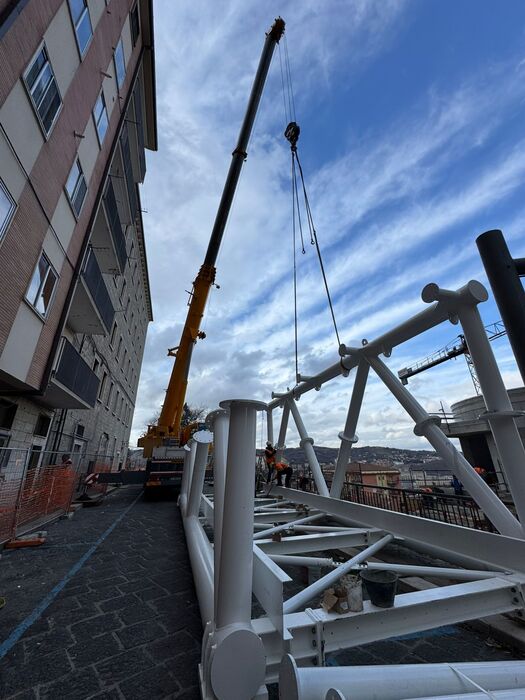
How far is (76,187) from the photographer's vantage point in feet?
31.7

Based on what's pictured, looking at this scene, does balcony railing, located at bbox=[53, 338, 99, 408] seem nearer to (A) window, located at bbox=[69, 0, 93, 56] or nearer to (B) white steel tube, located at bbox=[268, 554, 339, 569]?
(A) window, located at bbox=[69, 0, 93, 56]

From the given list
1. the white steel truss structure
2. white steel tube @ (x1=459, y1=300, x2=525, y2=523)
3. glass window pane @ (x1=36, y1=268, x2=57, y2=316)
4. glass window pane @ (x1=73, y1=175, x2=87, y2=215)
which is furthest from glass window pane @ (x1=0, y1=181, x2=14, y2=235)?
white steel tube @ (x1=459, y1=300, x2=525, y2=523)

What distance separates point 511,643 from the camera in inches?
111

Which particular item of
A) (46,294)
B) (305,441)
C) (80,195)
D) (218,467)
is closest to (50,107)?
(80,195)

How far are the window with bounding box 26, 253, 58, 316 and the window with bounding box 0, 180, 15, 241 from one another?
4.71 feet

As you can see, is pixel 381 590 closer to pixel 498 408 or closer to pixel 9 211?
pixel 498 408

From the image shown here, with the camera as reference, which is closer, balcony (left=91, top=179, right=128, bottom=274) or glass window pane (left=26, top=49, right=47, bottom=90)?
glass window pane (left=26, top=49, right=47, bottom=90)

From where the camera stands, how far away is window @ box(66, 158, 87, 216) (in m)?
9.27

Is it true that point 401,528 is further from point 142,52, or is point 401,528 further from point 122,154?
point 142,52

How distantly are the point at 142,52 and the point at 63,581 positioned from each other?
20.1 metres

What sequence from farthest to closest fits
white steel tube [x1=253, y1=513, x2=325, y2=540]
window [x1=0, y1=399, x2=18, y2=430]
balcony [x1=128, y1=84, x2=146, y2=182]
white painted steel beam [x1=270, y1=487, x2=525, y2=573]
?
balcony [x1=128, y1=84, x2=146, y2=182] → window [x1=0, y1=399, x2=18, y2=430] → white steel tube [x1=253, y1=513, x2=325, y2=540] → white painted steel beam [x1=270, y1=487, x2=525, y2=573]

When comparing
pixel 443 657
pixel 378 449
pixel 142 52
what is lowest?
pixel 443 657

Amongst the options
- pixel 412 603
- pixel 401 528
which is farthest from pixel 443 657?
pixel 401 528

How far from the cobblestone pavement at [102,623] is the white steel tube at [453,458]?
3.15m
